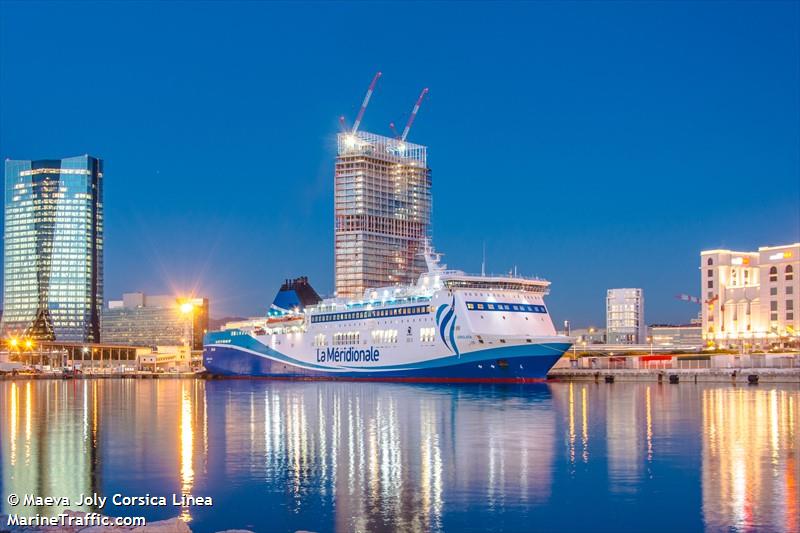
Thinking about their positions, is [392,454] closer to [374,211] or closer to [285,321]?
[285,321]

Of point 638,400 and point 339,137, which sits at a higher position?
point 339,137

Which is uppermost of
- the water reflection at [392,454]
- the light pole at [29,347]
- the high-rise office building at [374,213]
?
the high-rise office building at [374,213]

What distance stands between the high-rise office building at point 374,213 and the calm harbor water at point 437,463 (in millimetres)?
120190

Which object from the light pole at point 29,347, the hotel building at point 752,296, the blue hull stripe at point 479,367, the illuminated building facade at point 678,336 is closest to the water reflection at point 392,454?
the blue hull stripe at point 479,367

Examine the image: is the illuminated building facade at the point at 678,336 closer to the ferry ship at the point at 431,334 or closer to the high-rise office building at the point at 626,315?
the high-rise office building at the point at 626,315

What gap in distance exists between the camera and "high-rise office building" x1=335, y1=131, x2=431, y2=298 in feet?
561

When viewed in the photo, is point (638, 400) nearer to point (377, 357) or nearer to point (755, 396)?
point (755, 396)

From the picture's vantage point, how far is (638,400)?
54.1 metres

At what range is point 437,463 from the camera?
28.2 m

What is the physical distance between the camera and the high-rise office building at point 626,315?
16750cm

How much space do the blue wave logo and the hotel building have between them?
4213 centimetres

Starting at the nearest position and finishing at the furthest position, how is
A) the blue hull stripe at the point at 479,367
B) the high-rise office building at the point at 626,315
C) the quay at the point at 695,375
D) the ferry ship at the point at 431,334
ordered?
the blue hull stripe at the point at 479,367 < the ferry ship at the point at 431,334 < the quay at the point at 695,375 < the high-rise office building at the point at 626,315

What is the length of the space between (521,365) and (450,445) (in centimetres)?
3953

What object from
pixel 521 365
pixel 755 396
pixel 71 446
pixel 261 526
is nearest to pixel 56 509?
pixel 261 526
